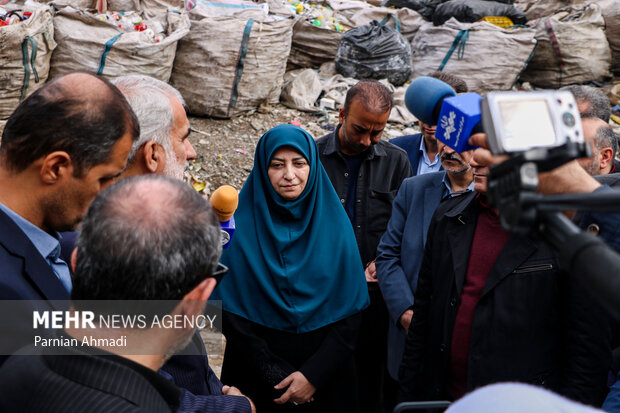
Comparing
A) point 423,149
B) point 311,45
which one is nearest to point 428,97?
point 423,149

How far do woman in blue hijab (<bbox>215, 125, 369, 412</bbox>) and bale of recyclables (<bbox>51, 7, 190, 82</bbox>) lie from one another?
2599mm

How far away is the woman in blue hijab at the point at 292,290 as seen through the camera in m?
2.30

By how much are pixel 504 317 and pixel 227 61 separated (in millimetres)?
3998

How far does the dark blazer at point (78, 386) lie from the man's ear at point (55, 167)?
21.7 inches

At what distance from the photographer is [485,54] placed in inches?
241

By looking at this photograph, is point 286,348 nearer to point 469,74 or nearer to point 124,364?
point 124,364

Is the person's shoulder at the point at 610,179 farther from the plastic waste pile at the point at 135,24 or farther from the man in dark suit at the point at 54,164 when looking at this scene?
the plastic waste pile at the point at 135,24

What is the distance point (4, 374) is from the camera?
41.6 inches

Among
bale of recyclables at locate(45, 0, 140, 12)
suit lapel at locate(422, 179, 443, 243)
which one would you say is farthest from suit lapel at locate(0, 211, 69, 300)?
bale of recyclables at locate(45, 0, 140, 12)

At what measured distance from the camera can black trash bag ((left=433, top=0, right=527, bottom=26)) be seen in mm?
6977

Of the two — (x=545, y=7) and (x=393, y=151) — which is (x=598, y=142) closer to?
(x=393, y=151)

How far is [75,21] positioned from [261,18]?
5.59ft

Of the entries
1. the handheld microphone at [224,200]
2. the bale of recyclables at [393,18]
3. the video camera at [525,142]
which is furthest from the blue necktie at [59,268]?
the bale of recyclables at [393,18]

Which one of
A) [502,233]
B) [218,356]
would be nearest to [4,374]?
[502,233]
